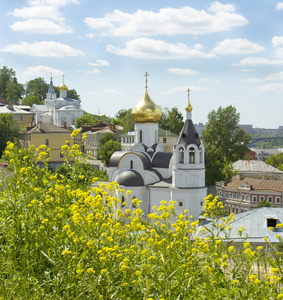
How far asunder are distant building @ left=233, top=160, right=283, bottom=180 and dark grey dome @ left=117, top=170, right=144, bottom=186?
726 inches

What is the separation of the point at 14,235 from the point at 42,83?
7121 cm

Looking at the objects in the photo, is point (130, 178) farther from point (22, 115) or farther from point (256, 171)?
point (22, 115)

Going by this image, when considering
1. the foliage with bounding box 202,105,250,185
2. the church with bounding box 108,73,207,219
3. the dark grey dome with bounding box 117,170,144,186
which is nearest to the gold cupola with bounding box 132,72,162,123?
the church with bounding box 108,73,207,219

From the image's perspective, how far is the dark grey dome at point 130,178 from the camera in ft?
78.0

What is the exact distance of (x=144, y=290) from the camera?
191 inches

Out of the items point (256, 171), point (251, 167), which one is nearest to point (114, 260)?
point (256, 171)

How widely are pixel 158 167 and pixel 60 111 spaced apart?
3173 cm

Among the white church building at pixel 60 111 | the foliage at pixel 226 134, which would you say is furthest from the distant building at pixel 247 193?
the white church building at pixel 60 111

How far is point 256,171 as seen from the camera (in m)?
41.6

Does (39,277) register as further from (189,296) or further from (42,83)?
(42,83)

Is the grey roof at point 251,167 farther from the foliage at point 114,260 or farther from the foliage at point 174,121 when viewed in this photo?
the foliage at point 114,260

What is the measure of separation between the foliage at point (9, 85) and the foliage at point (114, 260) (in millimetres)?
66023

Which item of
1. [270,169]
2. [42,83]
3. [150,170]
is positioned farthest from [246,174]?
[42,83]

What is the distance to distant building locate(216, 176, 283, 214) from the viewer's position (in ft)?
108
